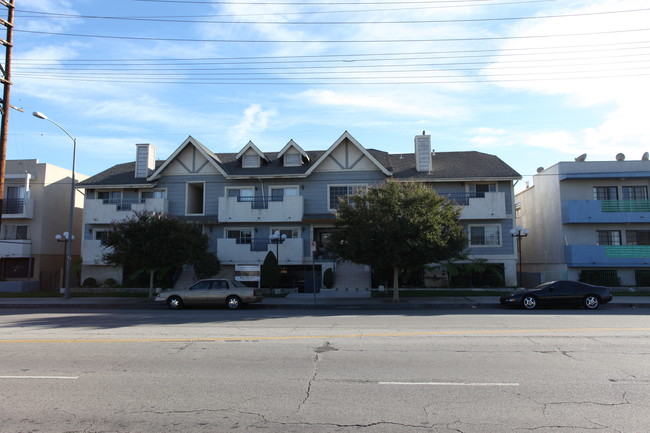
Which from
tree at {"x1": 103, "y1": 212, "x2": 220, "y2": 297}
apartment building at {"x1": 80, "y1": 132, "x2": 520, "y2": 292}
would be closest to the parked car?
tree at {"x1": 103, "y1": 212, "x2": 220, "y2": 297}

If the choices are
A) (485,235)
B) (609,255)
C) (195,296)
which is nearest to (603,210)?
(609,255)

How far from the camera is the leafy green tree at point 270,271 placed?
84.5ft

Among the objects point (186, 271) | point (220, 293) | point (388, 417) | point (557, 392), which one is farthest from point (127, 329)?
point (186, 271)

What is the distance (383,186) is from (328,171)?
8.09 m

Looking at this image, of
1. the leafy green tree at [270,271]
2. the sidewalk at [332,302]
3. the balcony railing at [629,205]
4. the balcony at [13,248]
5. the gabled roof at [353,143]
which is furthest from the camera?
the balcony at [13,248]

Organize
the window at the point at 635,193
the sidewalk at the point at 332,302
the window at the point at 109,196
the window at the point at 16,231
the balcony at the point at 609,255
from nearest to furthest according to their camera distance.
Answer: the sidewalk at the point at 332,302
the balcony at the point at 609,255
the window at the point at 635,193
the window at the point at 109,196
the window at the point at 16,231

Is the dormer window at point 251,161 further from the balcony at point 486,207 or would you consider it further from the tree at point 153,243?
the balcony at point 486,207

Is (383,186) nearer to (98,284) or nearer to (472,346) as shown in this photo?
(472,346)

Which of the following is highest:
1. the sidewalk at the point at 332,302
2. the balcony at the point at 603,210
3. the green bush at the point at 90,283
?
the balcony at the point at 603,210

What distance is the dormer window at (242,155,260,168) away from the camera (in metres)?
30.1

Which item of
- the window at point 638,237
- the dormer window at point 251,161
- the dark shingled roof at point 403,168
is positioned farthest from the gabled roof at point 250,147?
the window at point 638,237

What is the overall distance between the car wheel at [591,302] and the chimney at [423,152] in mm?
12582

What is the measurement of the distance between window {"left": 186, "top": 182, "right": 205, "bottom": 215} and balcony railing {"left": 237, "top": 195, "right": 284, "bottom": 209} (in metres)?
3.35

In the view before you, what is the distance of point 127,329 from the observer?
41.7ft
